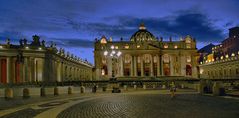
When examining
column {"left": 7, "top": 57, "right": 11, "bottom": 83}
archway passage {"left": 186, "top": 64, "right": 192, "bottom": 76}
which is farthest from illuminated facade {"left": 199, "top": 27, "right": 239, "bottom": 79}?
column {"left": 7, "top": 57, "right": 11, "bottom": 83}

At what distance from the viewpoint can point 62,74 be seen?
99.2m

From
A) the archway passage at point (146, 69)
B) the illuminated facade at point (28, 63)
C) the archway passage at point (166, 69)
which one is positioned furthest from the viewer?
the archway passage at point (166, 69)

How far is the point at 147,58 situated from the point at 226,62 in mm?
38709

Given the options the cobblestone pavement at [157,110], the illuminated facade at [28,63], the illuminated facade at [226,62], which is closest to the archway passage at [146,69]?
the illuminated facade at [226,62]

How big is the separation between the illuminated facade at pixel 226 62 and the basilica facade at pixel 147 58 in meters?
8.09

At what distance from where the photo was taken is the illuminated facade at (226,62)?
118 m

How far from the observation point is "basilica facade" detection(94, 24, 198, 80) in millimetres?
146125

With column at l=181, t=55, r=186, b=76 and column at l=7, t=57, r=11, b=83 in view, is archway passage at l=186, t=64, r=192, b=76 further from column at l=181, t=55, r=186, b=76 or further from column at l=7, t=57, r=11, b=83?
column at l=7, t=57, r=11, b=83

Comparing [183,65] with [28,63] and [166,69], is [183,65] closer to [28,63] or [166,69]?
[166,69]

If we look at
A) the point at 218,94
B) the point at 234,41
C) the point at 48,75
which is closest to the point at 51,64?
the point at 48,75

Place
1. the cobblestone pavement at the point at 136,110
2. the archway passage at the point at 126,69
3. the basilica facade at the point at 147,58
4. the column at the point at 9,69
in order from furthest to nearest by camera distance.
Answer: the archway passage at the point at 126,69
the basilica facade at the point at 147,58
the column at the point at 9,69
the cobblestone pavement at the point at 136,110

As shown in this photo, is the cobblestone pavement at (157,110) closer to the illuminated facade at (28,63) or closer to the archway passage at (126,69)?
the illuminated facade at (28,63)

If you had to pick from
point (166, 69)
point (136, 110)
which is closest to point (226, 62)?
point (166, 69)

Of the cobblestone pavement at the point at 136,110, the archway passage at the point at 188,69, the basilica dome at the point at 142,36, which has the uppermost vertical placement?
the basilica dome at the point at 142,36
